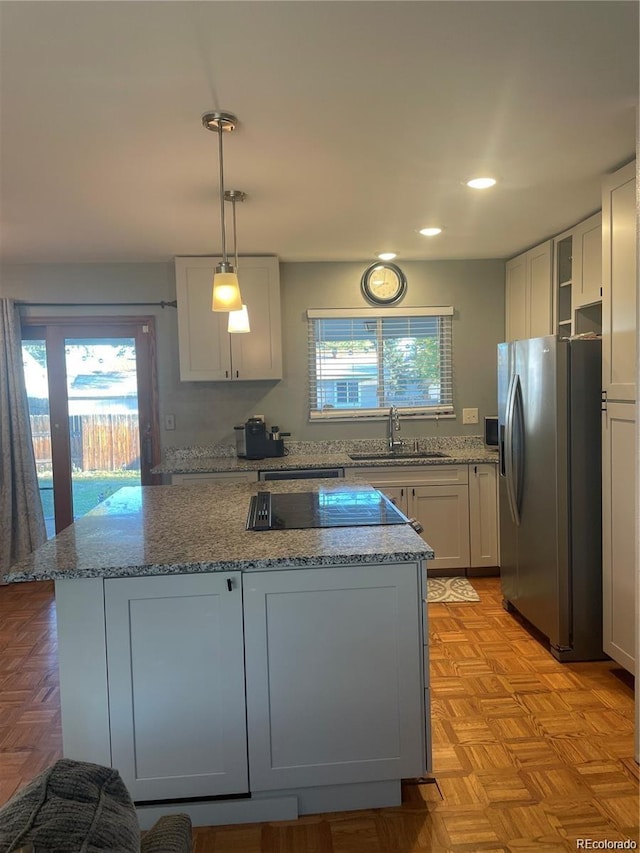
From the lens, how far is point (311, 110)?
197 cm

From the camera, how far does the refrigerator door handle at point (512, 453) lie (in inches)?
125

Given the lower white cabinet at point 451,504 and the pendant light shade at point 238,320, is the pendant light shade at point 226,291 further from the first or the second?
the lower white cabinet at point 451,504

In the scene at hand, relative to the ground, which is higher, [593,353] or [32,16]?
[32,16]

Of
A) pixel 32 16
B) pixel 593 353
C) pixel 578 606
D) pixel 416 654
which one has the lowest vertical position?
pixel 578 606

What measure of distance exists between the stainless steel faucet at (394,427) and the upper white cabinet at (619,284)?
200 centimetres

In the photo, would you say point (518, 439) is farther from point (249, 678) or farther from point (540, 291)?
point (249, 678)

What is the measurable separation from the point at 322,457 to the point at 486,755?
2359mm

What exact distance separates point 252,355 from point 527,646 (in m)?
2.56

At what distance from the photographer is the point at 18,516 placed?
4.18m

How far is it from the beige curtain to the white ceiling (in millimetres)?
1054

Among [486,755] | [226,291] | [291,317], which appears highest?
[291,317]

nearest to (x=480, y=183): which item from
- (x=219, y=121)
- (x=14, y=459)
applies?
(x=219, y=121)

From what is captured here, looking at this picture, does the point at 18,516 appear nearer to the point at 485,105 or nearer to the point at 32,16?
the point at 32,16

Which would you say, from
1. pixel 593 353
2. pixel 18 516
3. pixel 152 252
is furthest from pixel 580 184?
pixel 18 516
